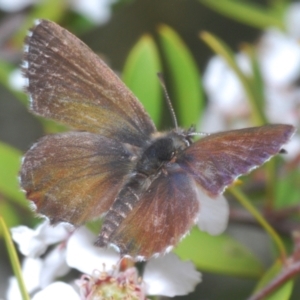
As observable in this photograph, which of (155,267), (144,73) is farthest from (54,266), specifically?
(144,73)

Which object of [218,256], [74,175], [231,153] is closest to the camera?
[231,153]

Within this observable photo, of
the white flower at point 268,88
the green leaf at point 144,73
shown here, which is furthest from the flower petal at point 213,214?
the white flower at point 268,88

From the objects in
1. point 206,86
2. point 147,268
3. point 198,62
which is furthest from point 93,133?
point 198,62

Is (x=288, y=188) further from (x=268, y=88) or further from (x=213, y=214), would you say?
(x=213, y=214)

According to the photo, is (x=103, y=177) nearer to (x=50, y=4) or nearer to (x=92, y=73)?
(x=92, y=73)

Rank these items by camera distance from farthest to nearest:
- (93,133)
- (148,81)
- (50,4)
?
(50,4)
(148,81)
(93,133)

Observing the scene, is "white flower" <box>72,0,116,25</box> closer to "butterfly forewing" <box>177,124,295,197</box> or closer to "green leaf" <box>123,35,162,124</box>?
"green leaf" <box>123,35,162,124</box>
